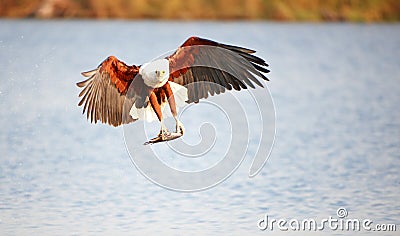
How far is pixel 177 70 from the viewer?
821cm

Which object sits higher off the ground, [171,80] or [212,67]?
[212,67]

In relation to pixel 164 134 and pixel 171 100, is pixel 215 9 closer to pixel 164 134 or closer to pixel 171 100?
pixel 171 100

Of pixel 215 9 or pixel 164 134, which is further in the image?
pixel 215 9

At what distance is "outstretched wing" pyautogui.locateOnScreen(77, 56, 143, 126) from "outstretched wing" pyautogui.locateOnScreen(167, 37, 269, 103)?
420mm

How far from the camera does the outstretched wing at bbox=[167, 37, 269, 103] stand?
813 centimetres

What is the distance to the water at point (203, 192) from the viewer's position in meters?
9.66

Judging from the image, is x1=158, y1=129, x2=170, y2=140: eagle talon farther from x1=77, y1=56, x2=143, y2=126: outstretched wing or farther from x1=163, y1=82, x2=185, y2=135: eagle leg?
x1=77, y1=56, x2=143, y2=126: outstretched wing

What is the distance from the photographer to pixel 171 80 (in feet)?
26.9

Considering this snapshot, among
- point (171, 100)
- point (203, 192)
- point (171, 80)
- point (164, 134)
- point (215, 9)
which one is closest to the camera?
point (164, 134)

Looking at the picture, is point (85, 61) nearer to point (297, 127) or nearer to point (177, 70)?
point (297, 127)

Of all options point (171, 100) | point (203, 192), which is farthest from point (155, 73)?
point (203, 192)

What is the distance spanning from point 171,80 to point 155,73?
1.51 feet

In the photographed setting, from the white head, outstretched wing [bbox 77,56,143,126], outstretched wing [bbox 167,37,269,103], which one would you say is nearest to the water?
outstretched wing [bbox 77,56,143,126]

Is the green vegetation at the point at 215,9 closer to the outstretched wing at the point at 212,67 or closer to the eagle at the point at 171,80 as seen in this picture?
the eagle at the point at 171,80
